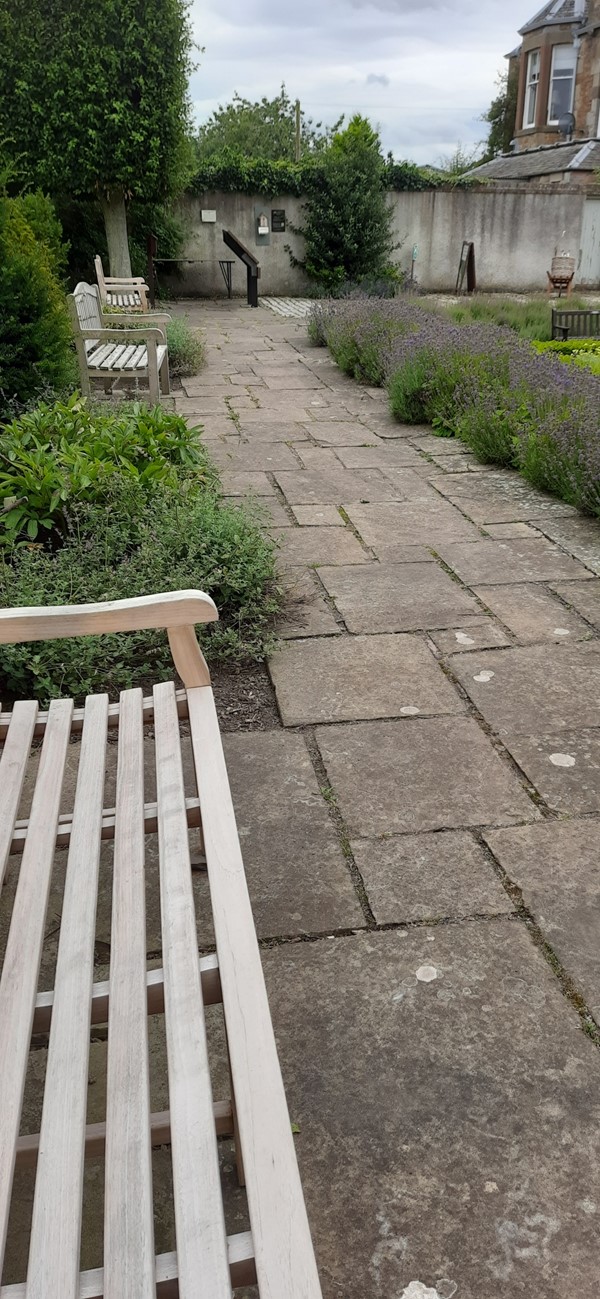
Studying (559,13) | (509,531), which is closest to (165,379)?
(509,531)

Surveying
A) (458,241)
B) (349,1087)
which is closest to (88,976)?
(349,1087)

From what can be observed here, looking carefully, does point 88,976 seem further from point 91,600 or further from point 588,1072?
point 91,600

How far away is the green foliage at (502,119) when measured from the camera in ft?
124

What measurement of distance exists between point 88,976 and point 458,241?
21.9 metres

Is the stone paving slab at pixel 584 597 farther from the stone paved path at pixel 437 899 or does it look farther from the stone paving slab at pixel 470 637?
the stone paving slab at pixel 470 637

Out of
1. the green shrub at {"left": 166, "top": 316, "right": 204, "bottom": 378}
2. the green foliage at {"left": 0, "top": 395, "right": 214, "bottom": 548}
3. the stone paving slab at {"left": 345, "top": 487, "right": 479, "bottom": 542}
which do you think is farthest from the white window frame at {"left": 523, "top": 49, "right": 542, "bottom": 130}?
the green foliage at {"left": 0, "top": 395, "right": 214, "bottom": 548}

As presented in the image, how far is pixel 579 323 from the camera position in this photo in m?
11.8

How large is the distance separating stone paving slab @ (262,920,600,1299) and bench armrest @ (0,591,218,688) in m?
0.71

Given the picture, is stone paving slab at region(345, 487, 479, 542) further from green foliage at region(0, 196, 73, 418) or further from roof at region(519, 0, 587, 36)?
roof at region(519, 0, 587, 36)

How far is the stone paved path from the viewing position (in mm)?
1451

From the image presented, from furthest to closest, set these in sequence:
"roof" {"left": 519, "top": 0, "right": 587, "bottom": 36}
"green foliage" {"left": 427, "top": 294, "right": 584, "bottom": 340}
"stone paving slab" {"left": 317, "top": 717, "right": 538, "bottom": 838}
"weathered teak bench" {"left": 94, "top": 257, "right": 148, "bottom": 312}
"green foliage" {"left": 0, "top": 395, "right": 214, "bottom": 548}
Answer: "roof" {"left": 519, "top": 0, "right": 587, "bottom": 36} < "green foliage" {"left": 427, "top": 294, "right": 584, "bottom": 340} < "weathered teak bench" {"left": 94, "top": 257, "right": 148, "bottom": 312} < "green foliage" {"left": 0, "top": 395, "right": 214, "bottom": 548} < "stone paving slab" {"left": 317, "top": 717, "right": 538, "bottom": 838}

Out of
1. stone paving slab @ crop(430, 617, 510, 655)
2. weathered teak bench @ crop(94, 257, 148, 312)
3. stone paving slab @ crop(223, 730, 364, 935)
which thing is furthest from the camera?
weathered teak bench @ crop(94, 257, 148, 312)

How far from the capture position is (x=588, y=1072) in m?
1.69

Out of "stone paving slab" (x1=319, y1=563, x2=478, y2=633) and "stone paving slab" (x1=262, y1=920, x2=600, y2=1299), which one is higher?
"stone paving slab" (x1=262, y1=920, x2=600, y2=1299)
